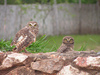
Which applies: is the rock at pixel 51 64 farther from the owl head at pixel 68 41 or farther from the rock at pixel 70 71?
the owl head at pixel 68 41

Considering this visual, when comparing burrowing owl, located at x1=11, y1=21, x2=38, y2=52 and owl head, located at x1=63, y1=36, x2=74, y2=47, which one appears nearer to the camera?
burrowing owl, located at x1=11, y1=21, x2=38, y2=52

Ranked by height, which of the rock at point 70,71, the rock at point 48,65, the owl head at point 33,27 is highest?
the owl head at point 33,27

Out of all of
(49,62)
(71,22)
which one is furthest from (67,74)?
(71,22)

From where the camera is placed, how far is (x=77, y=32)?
10953 millimetres

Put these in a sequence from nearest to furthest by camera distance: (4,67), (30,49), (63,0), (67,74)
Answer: (67,74) < (4,67) < (30,49) < (63,0)

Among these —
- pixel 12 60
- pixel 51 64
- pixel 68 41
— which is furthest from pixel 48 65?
pixel 68 41

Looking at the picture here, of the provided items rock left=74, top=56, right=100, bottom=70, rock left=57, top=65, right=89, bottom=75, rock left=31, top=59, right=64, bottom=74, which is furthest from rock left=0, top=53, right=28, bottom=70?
rock left=74, top=56, right=100, bottom=70

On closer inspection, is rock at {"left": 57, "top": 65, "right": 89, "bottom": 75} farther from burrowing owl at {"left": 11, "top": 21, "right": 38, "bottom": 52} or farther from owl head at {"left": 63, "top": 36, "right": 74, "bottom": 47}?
owl head at {"left": 63, "top": 36, "right": 74, "bottom": 47}

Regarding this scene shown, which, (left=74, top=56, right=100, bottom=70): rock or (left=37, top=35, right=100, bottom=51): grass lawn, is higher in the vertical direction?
(left=74, top=56, right=100, bottom=70): rock

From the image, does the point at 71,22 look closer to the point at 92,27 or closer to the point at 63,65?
the point at 92,27

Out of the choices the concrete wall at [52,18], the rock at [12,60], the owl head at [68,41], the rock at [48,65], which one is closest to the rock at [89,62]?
the rock at [48,65]

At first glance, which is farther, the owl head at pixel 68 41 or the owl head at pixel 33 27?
the owl head at pixel 68 41

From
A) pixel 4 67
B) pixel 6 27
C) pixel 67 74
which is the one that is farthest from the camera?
pixel 6 27

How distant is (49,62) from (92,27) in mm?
9503
